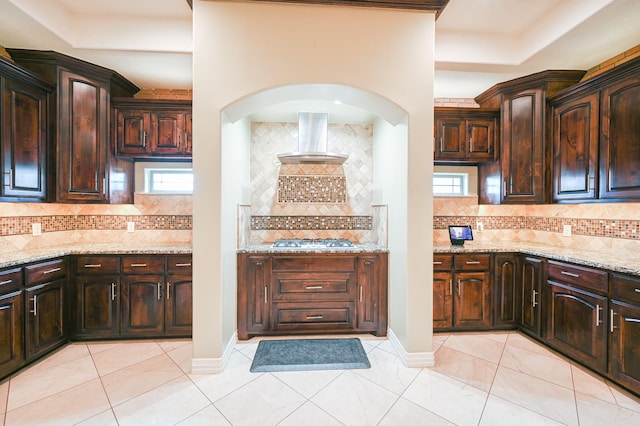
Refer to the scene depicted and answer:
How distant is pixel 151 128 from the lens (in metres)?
3.02

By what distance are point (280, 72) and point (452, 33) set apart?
182 cm

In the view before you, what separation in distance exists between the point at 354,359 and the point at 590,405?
164cm

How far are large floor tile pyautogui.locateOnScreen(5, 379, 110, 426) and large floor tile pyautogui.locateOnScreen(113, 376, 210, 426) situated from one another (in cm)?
17

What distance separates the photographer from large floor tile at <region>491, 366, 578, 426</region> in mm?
1825

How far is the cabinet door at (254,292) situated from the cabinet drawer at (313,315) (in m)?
0.13

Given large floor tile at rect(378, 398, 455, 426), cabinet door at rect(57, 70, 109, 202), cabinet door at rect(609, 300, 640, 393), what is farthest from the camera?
cabinet door at rect(57, 70, 109, 202)

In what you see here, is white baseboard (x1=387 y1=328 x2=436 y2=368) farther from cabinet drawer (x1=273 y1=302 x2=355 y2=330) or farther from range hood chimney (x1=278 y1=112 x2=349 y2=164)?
range hood chimney (x1=278 y1=112 x2=349 y2=164)

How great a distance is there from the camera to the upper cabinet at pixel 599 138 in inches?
89.4

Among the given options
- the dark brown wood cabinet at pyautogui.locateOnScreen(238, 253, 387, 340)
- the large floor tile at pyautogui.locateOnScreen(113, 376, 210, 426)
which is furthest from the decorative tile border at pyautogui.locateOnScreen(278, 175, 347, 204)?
the large floor tile at pyautogui.locateOnScreen(113, 376, 210, 426)

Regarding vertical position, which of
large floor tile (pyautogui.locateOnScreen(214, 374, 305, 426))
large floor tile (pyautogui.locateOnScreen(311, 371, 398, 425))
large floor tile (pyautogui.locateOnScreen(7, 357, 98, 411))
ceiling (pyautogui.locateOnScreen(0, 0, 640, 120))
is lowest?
large floor tile (pyautogui.locateOnScreen(214, 374, 305, 426))

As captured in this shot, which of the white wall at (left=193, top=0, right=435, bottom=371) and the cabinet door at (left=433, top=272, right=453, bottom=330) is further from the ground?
the white wall at (left=193, top=0, right=435, bottom=371)

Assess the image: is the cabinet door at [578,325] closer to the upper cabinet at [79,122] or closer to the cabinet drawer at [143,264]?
the cabinet drawer at [143,264]

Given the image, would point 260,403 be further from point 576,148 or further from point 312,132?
point 576,148

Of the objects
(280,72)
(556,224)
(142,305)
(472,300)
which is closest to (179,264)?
(142,305)
